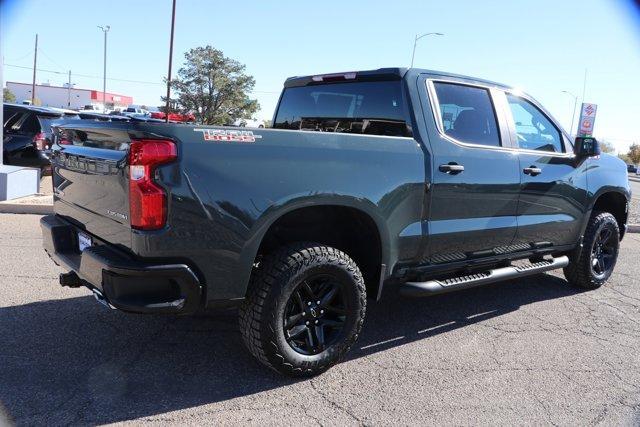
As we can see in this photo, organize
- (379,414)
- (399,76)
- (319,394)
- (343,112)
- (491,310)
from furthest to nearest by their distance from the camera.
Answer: (491,310)
(343,112)
(399,76)
(319,394)
(379,414)

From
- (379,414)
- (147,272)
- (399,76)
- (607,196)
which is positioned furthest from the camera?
(607,196)

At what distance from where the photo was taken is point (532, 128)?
15.8 feet

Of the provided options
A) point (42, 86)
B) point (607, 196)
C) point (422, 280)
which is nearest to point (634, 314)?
point (607, 196)

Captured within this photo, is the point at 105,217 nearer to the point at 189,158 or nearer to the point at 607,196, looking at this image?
the point at 189,158

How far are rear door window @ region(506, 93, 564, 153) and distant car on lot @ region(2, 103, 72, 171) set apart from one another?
8.57 m

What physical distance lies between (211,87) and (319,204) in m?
33.0

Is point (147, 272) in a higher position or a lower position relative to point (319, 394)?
higher

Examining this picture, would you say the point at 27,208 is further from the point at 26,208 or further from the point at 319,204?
the point at 319,204

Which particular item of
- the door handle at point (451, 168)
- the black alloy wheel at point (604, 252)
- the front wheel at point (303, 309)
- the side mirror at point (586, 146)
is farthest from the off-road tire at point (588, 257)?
the front wheel at point (303, 309)

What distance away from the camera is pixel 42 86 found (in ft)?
328

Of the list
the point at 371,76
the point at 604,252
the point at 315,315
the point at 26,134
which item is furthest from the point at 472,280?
the point at 26,134

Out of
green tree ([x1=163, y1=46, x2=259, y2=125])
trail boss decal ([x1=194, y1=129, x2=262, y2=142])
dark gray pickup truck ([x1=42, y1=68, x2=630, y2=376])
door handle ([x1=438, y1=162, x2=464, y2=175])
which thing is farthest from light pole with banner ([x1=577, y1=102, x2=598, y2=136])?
trail boss decal ([x1=194, y1=129, x2=262, y2=142])

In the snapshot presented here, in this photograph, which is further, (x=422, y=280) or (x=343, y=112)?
(x=343, y=112)

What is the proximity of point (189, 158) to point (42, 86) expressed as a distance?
11194 cm
